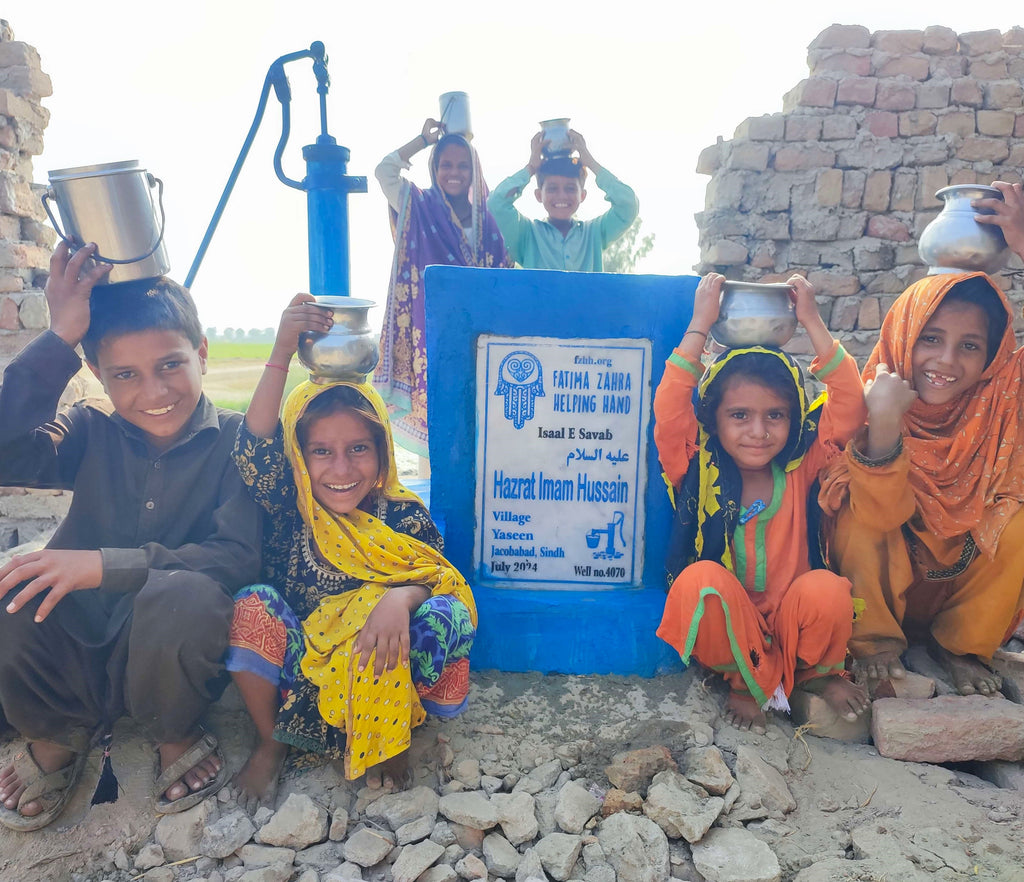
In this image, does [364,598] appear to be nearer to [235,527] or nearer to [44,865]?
[235,527]

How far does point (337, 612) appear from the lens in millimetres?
2094

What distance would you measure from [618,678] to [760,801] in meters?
0.64

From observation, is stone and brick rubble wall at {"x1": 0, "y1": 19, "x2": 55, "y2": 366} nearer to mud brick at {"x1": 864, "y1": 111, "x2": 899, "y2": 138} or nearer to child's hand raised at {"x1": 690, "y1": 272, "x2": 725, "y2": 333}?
child's hand raised at {"x1": 690, "y1": 272, "x2": 725, "y2": 333}

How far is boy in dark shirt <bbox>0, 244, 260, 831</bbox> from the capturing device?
6.24 ft

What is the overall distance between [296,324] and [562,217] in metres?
2.23

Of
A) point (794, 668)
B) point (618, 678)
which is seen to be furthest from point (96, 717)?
point (794, 668)

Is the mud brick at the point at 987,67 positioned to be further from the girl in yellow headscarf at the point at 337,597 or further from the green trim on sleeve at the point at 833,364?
the girl in yellow headscarf at the point at 337,597

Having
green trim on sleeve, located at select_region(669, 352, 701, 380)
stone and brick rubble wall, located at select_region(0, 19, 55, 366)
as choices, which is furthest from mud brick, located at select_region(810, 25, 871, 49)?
stone and brick rubble wall, located at select_region(0, 19, 55, 366)

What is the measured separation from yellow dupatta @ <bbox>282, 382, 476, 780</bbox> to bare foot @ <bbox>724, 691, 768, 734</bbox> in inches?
32.9

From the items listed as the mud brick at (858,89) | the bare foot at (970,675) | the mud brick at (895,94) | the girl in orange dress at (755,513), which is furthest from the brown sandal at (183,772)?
the mud brick at (895,94)

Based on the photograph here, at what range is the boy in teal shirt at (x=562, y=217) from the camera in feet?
12.7

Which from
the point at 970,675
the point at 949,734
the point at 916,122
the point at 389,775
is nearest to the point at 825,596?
the point at 949,734

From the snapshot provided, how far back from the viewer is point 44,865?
185 centimetres

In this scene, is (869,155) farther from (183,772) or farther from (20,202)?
(20,202)
